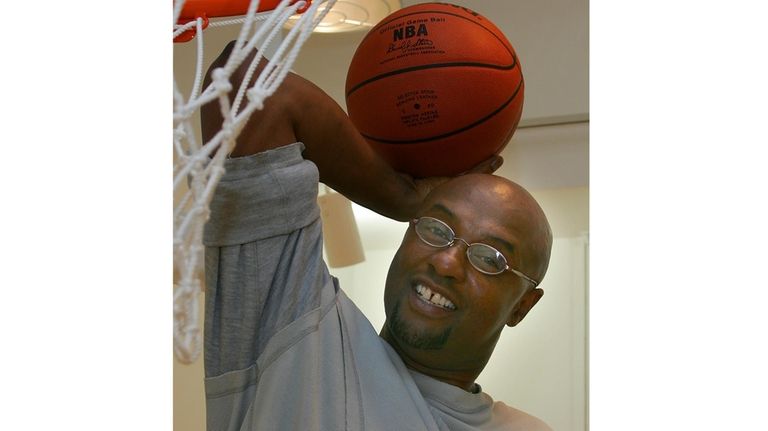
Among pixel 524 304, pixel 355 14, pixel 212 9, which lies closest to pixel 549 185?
pixel 355 14

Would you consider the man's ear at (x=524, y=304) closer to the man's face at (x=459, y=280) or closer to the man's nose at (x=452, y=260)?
the man's face at (x=459, y=280)

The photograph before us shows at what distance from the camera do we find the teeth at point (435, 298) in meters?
1.24

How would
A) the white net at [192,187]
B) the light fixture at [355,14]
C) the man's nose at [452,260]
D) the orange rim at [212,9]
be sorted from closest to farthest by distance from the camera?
the white net at [192,187] → the orange rim at [212,9] → the man's nose at [452,260] → the light fixture at [355,14]

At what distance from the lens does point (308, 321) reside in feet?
3.72

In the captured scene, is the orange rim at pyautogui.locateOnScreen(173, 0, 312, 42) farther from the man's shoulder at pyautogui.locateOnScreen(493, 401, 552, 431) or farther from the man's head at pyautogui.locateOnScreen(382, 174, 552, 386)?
the man's shoulder at pyautogui.locateOnScreen(493, 401, 552, 431)

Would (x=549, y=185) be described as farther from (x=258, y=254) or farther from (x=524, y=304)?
(x=258, y=254)

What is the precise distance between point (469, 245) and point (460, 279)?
5cm
